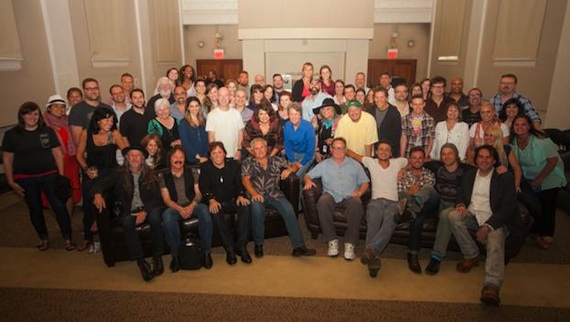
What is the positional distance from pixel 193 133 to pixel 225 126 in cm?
41

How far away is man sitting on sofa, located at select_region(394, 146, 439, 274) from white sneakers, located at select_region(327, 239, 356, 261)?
560 mm

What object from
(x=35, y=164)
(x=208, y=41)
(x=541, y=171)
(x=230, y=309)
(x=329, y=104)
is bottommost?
(x=230, y=309)

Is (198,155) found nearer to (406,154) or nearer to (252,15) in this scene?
(406,154)

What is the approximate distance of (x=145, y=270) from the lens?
3393 millimetres

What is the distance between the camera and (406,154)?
4605 mm

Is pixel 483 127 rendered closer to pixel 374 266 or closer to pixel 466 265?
pixel 466 265

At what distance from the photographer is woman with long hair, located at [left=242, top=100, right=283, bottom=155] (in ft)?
14.5

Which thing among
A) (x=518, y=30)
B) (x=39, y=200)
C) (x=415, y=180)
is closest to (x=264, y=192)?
(x=415, y=180)

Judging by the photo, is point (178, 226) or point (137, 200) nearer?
point (178, 226)

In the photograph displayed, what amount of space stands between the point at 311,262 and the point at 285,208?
632 millimetres

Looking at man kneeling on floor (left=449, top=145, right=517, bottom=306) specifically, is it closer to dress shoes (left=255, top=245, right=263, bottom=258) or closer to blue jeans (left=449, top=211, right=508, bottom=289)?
blue jeans (left=449, top=211, right=508, bottom=289)

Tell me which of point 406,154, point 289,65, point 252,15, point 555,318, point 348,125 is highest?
point 252,15

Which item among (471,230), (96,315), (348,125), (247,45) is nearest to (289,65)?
(247,45)

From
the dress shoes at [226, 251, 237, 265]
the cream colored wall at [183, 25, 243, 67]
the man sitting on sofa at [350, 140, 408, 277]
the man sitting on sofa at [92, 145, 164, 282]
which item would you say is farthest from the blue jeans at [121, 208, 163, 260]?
the cream colored wall at [183, 25, 243, 67]
